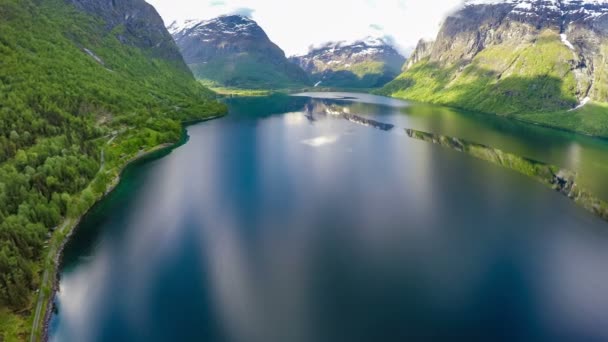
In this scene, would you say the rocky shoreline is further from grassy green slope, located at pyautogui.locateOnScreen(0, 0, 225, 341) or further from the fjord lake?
grassy green slope, located at pyautogui.locateOnScreen(0, 0, 225, 341)

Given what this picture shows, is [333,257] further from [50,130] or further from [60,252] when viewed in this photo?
[50,130]

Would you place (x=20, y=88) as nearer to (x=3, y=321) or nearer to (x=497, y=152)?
(x=3, y=321)

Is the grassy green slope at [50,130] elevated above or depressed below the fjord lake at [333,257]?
above

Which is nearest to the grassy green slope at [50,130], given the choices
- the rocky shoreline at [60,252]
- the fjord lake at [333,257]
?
the rocky shoreline at [60,252]

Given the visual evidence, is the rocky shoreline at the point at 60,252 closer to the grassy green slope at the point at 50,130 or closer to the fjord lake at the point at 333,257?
the fjord lake at the point at 333,257

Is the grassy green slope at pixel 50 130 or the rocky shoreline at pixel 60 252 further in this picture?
the grassy green slope at pixel 50 130

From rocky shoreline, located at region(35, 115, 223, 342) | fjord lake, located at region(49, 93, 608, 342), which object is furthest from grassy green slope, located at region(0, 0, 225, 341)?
fjord lake, located at region(49, 93, 608, 342)

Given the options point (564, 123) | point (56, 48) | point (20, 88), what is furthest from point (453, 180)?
point (56, 48)

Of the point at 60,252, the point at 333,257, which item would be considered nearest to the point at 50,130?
the point at 60,252
